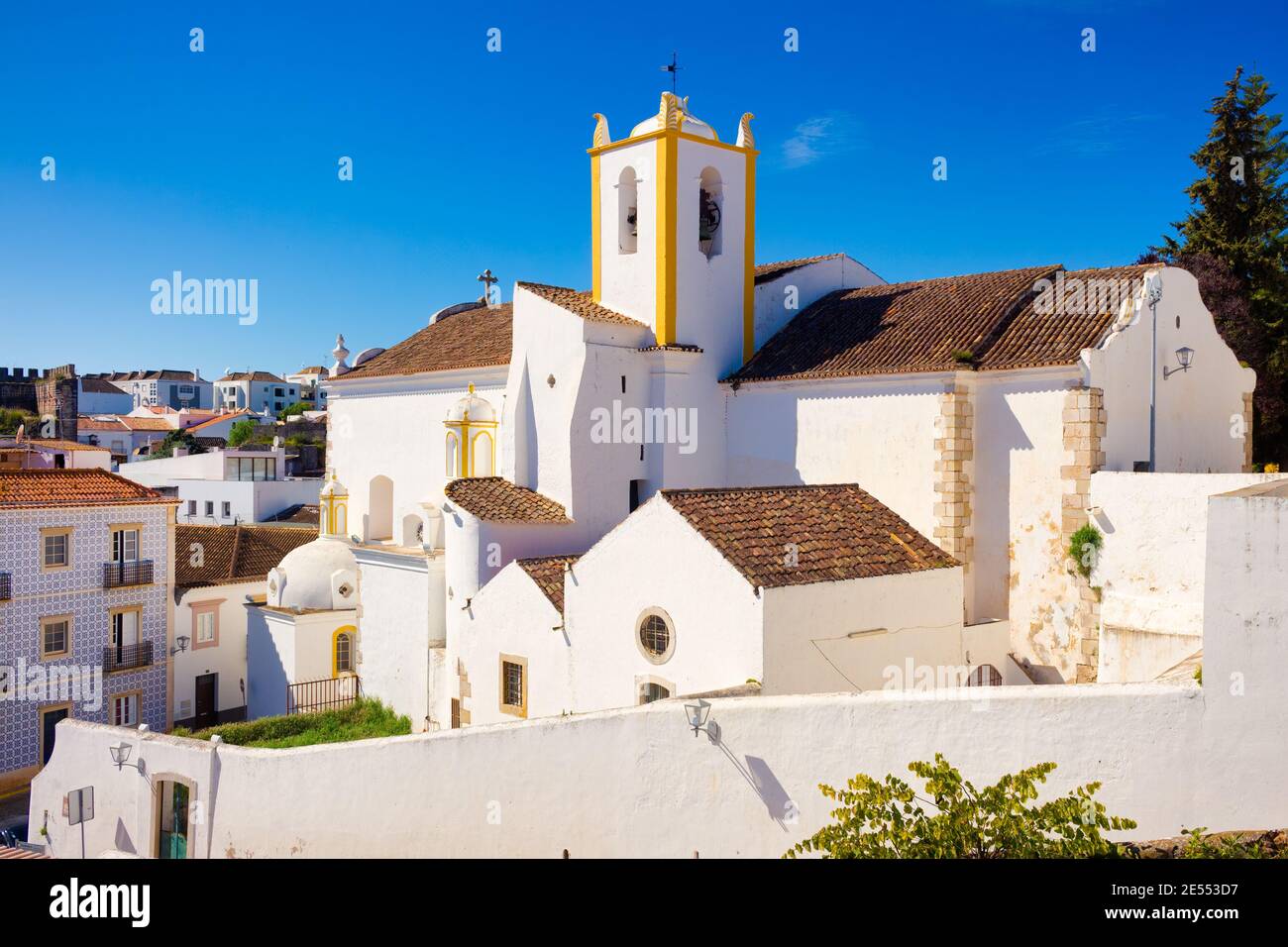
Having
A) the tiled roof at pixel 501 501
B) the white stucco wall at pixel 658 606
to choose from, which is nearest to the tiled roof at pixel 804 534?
the white stucco wall at pixel 658 606

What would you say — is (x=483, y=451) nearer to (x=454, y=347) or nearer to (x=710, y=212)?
(x=454, y=347)

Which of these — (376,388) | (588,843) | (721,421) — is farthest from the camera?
(376,388)

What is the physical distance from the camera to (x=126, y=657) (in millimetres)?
26141

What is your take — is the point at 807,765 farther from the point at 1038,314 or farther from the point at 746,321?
the point at 746,321

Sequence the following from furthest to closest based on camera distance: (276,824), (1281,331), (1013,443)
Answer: (1281,331) < (1013,443) < (276,824)

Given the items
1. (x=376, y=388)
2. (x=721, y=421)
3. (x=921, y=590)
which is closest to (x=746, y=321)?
(x=721, y=421)

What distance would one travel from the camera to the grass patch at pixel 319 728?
66.1ft

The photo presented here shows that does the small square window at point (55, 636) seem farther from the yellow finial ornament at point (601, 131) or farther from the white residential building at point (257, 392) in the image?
the white residential building at point (257, 392)

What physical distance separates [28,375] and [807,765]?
234ft

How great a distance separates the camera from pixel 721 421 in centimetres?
2023

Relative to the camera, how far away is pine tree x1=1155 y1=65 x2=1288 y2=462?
928 inches

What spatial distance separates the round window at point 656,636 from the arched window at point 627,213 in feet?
31.7

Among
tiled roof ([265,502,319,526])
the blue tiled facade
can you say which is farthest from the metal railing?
tiled roof ([265,502,319,526])

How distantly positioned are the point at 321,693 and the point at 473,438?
7.59 metres
